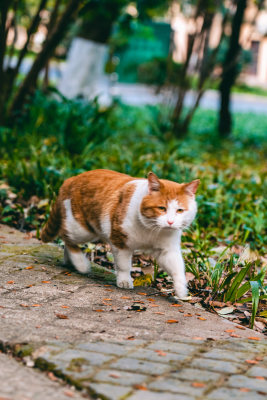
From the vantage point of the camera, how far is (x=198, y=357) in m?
2.80

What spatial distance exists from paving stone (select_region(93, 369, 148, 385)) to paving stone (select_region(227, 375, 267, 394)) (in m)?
0.40

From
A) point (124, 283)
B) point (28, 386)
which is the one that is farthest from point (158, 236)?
point (28, 386)

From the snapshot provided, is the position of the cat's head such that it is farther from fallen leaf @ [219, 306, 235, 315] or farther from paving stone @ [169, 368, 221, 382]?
paving stone @ [169, 368, 221, 382]

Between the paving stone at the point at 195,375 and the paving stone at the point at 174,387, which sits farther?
the paving stone at the point at 195,375

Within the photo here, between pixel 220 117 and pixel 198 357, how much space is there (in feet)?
38.0

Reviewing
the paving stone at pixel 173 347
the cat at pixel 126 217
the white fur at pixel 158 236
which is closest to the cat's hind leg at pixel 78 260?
the cat at pixel 126 217

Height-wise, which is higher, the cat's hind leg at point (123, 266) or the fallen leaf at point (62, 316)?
the cat's hind leg at point (123, 266)

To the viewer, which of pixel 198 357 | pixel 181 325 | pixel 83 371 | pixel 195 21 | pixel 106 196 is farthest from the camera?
pixel 195 21

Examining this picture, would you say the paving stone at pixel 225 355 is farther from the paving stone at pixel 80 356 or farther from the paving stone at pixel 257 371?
the paving stone at pixel 80 356

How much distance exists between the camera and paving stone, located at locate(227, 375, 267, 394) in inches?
99.3

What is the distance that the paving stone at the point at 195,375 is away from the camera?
2.56m

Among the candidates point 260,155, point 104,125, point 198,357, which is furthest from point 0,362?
point 260,155

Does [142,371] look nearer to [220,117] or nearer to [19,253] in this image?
[19,253]

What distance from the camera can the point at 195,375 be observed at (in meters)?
2.59
